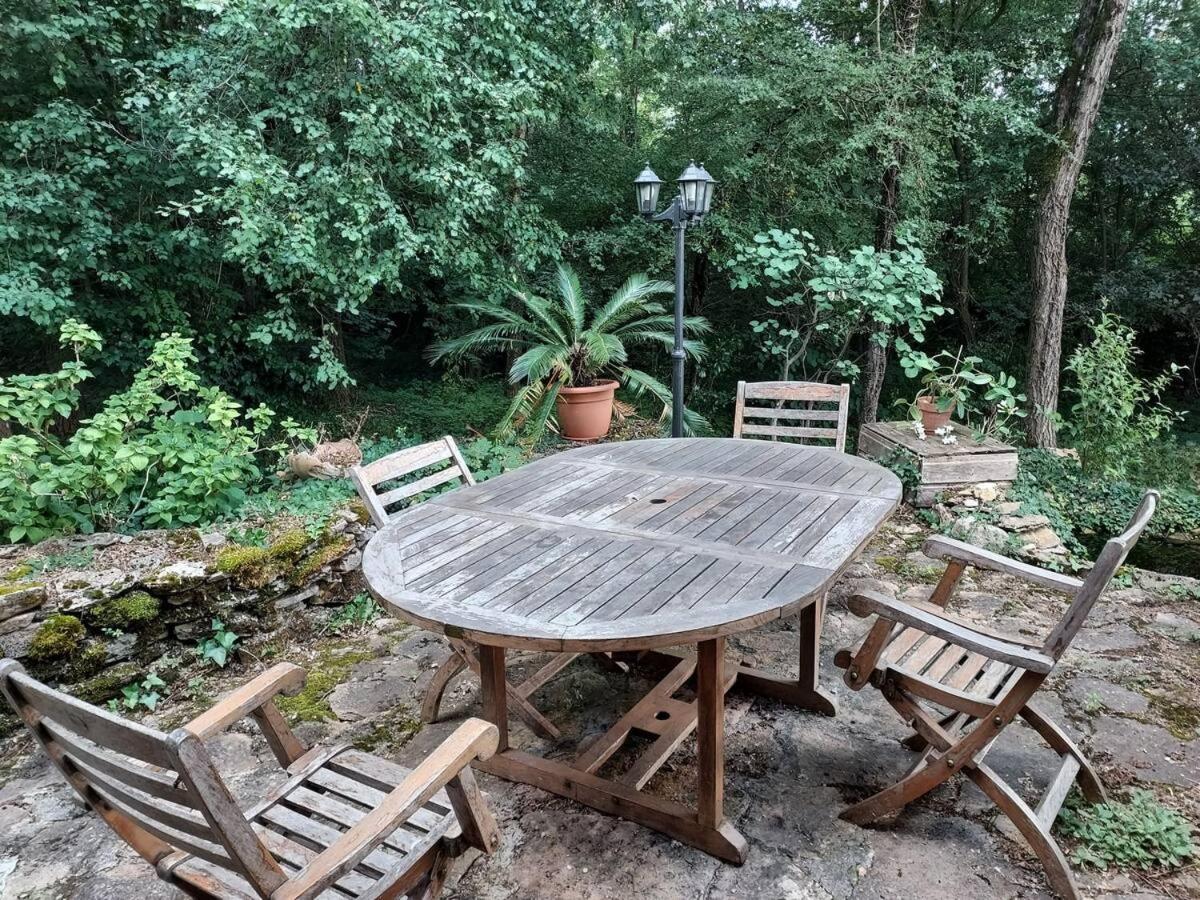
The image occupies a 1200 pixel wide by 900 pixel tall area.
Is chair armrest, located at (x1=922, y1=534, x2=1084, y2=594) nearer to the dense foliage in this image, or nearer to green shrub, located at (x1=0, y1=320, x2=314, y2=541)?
the dense foliage

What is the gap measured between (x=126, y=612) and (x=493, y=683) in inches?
60.6

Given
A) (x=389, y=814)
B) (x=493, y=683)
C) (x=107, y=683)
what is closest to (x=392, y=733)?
(x=493, y=683)

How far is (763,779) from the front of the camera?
6.98 ft

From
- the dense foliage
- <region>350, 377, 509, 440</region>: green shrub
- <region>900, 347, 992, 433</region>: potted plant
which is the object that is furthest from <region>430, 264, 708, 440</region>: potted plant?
<region>900, 347, 992, 433</region>: potted plant

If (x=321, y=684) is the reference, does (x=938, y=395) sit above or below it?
above

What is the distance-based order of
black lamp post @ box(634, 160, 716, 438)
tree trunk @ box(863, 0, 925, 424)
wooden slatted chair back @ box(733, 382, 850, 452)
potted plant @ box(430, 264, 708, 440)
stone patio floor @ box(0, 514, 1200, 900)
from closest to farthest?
1. stone patio floor @ box(0, 514, 1200, 900)
2. wooden slatted chair back @ box(733, 382, 850, 452)
3. black lamp post @ box(634, 160, 716, 438)
4. potted plant @ box(430, 264, 708, 440)
5. tree trunk @ box(863, 0, 925, 424)

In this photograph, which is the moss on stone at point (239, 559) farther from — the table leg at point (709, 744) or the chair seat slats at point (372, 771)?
the table leg at point (709, 744)

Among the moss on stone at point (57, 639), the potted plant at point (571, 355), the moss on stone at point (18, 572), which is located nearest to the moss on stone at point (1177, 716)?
the potted plant at point (571, 355)

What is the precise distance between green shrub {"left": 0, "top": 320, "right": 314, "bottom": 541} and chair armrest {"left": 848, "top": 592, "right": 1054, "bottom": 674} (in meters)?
2.75

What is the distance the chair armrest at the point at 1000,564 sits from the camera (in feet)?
6.35

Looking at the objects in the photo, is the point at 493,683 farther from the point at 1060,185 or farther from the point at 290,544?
the point at 1060,185

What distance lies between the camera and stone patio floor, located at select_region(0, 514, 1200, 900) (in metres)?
1.76

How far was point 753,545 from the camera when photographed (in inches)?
77.2

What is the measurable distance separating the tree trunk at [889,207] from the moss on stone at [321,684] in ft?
13.3
